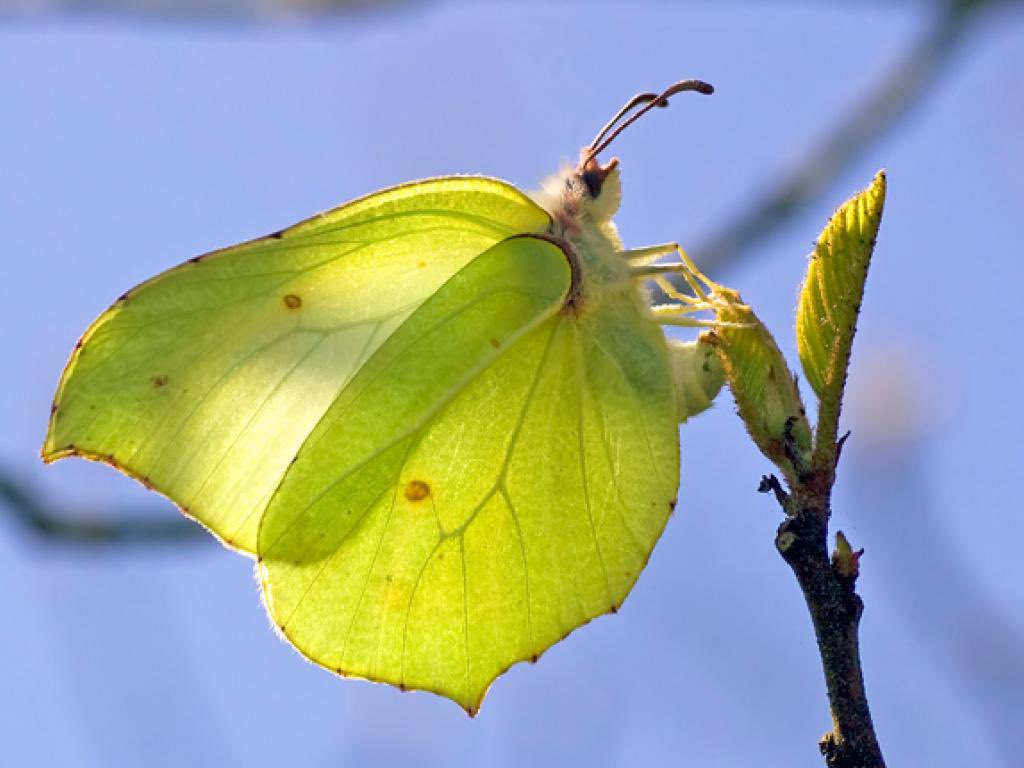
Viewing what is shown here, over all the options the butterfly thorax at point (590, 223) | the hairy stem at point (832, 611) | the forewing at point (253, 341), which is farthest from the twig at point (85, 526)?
the hairy stem at point (832, 611)

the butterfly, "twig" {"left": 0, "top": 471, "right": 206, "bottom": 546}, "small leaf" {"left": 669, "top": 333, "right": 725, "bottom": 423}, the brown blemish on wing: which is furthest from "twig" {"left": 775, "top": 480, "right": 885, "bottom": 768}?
"twig" {"left": 0, "top": 471, "right": 206, "bottom": 546}

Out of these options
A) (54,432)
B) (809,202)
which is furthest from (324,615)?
(809,202)

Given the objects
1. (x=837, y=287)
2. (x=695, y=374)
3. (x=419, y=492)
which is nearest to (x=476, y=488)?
(x=419, y=492)

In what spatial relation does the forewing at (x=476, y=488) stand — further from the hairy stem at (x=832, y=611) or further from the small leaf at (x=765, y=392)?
the hairy stem at (x=832, y=611)

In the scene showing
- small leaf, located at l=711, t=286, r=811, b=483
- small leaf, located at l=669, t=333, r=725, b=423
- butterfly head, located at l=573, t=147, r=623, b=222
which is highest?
butterfly head, located at l=573, t=147, r=623, b=222

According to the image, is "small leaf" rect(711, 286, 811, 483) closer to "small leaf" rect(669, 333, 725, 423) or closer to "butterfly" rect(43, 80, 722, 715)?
"small leaf" rect(669, 333, 725, 423)

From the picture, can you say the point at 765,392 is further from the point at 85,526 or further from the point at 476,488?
the point at 85,526
